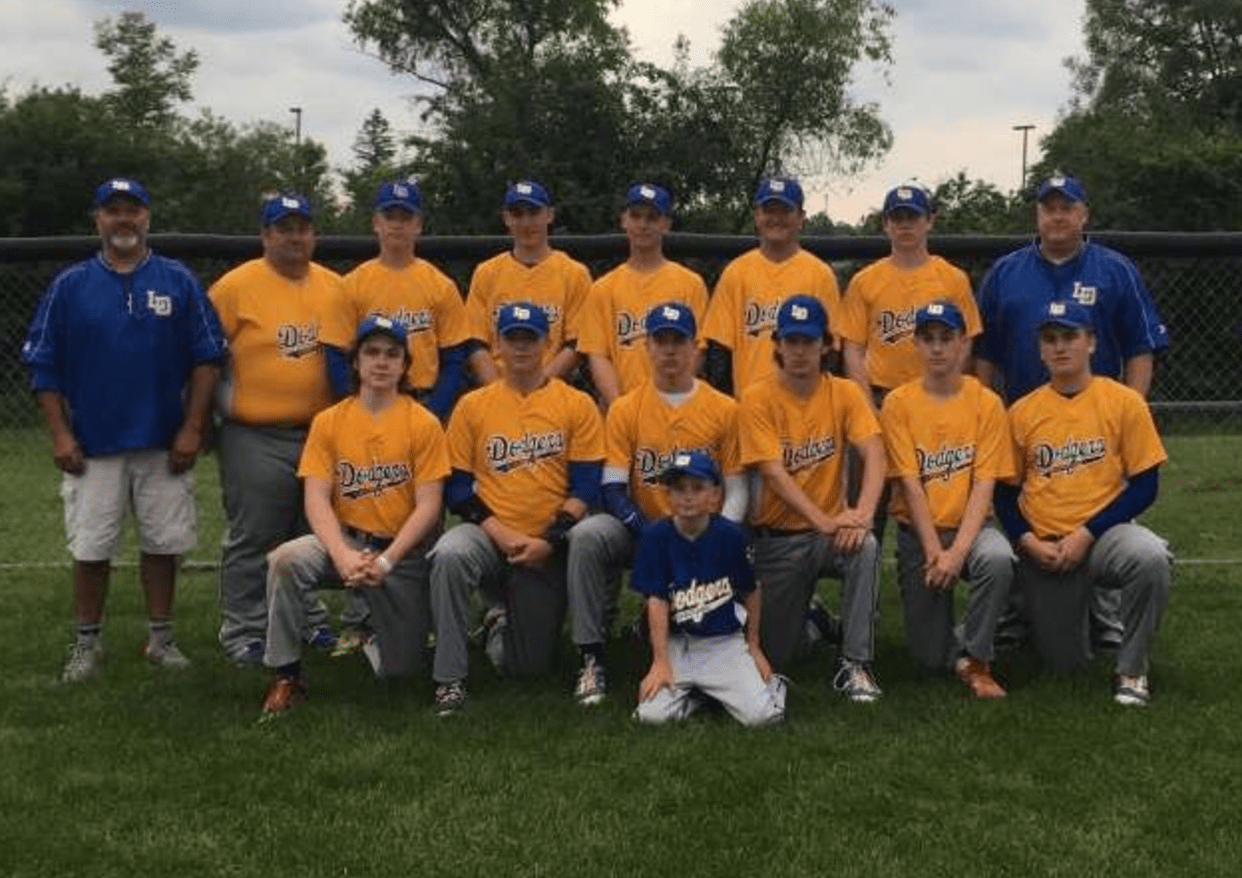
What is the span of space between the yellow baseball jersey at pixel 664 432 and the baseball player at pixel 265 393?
119cm

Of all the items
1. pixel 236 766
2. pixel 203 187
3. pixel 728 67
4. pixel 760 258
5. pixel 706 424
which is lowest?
pixel 236 766

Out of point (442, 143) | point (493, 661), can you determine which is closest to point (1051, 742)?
point (493, 661)

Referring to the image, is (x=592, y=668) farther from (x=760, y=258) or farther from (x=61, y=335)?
(x=61, y=335)

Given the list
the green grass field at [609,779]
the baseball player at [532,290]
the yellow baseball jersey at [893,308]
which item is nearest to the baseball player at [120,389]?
the green grass field at [609,779]

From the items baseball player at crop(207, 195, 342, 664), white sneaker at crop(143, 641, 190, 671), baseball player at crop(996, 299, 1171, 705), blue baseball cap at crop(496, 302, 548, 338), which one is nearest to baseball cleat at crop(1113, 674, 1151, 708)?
baseball player at crop(996, 299, 1171, 705)

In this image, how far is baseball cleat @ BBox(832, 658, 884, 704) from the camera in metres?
4.69

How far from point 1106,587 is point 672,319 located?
1.76 meters

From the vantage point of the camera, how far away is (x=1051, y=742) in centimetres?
421

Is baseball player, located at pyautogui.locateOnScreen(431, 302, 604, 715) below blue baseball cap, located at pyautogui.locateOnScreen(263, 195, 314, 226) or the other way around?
below

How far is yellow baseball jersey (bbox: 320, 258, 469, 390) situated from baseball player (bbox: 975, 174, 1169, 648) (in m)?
2.10

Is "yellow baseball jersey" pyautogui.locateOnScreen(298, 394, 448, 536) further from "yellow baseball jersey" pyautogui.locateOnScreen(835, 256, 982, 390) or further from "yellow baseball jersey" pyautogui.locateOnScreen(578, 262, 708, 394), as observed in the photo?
"yellow baseball jersey" pyautogui.locateOnScreen(835, 256, 982, 390)

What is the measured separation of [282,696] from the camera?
4.68 metres

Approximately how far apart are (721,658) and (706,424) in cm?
84

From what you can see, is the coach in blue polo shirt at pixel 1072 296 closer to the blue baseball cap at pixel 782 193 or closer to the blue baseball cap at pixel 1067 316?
the blue baseball cap at pixel 1067 316
